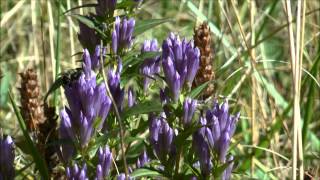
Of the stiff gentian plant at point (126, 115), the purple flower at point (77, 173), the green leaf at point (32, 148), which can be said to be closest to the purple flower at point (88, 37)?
the stiff gentian plant at point (126, 115)

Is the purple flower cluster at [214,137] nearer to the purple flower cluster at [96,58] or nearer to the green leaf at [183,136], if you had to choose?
the green leaf at [183,136]

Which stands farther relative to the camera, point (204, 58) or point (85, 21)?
point (204, 58)

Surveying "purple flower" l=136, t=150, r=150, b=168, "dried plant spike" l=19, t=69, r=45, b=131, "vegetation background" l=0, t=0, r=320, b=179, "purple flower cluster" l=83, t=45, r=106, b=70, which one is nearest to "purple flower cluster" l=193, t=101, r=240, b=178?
"purple flower" l=136, t=150, r=150, b=168

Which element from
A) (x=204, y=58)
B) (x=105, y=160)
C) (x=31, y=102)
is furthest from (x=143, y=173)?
(x=31, y=102)

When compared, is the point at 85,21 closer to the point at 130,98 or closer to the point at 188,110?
the point at 130,98

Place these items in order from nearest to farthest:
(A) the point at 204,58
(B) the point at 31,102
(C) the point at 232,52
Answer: (A) the point at 204,58 → (B) the point at 31,102 → (C) the point at 232,52

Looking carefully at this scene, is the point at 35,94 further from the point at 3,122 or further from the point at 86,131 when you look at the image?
the point at 3,122
